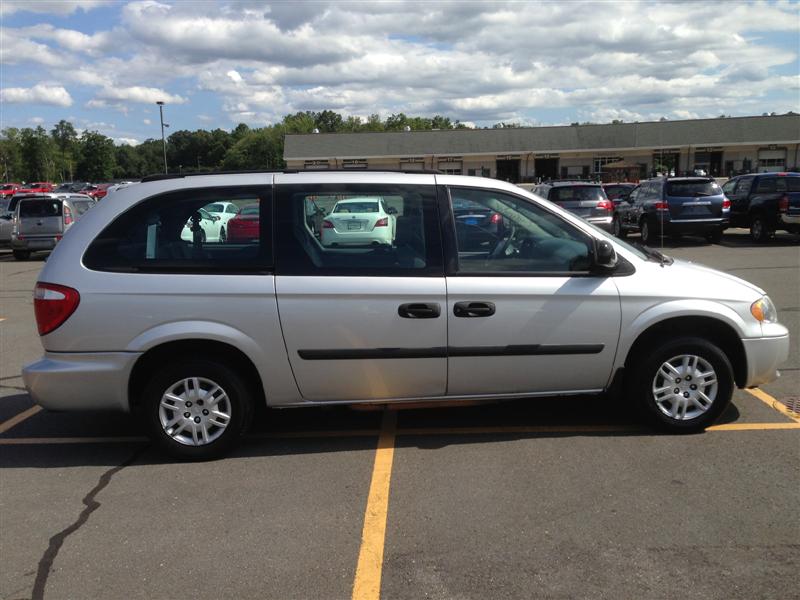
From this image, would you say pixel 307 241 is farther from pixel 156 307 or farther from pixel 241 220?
pixel 156 307

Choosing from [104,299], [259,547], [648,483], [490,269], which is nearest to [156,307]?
[104,299]

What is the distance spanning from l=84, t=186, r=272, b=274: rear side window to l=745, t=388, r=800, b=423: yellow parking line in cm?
408

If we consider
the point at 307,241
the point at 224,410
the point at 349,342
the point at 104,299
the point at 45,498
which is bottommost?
the point at 45,498

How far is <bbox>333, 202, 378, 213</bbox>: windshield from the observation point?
505cm

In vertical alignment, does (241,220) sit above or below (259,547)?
above

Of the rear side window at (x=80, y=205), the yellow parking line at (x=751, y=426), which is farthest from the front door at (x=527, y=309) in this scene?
the rear side window at (x=80, y=205)

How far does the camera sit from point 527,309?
15.5 feet

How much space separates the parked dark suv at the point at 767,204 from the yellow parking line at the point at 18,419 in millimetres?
17929

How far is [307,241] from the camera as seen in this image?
475 cm

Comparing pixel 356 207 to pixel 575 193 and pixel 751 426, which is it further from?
pixel 575 193

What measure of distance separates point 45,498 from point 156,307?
135cm

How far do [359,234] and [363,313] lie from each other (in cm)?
67

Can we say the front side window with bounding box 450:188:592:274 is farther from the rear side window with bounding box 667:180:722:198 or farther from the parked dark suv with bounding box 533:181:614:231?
the rear side window with bounding box 667:180:722:198

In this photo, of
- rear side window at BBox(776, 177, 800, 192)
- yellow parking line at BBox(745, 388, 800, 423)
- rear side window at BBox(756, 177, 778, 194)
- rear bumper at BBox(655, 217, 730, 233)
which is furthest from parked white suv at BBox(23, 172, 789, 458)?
rear side window at BBox(756, 177, 778, 194)
